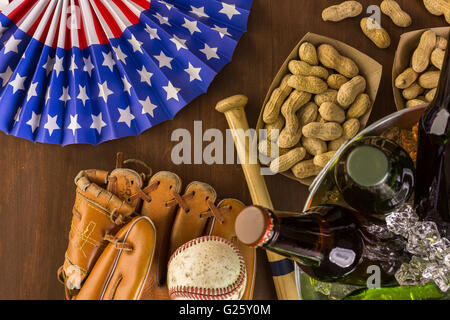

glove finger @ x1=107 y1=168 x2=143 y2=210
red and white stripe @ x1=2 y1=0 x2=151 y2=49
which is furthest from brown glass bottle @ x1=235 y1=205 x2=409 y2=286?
red and white stripe @ x1=2 y1=0 x2=151 y2=49

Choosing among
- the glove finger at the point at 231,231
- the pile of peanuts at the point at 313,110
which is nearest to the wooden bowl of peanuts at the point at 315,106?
the pile of peanuts at the point at 313,110

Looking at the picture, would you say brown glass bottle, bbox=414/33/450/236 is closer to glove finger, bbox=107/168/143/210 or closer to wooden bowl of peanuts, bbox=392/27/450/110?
wooden bowl of peanuts, bbox=392/27/450/110

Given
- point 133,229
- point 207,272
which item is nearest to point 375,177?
point 207,272
